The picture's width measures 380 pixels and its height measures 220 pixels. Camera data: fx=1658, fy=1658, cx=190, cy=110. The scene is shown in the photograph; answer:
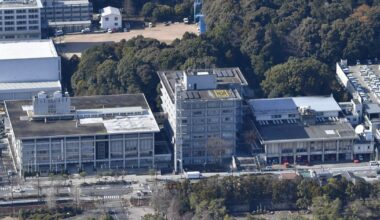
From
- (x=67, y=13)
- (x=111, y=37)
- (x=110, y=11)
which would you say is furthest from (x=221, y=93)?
(x=67, y=13)

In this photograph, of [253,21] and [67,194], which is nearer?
[67,194]

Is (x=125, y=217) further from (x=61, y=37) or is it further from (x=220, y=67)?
(x=61, y=37)

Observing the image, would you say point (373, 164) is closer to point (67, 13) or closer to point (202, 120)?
point (202, 120)

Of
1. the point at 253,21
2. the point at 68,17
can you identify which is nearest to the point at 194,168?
the point at 253,21

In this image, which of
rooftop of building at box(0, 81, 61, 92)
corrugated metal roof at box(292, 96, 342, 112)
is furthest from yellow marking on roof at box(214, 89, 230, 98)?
rooftop of building at box(0, 81, 61, 92)

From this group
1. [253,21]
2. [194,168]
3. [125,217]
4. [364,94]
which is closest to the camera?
[125,217]
